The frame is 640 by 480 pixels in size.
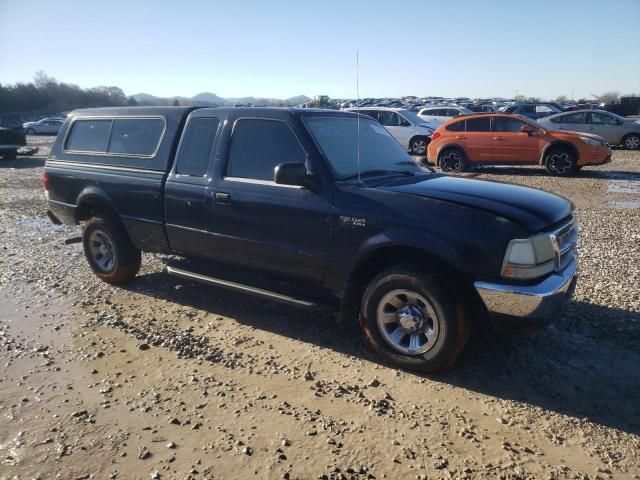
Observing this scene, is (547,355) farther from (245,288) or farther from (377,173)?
(245,288)

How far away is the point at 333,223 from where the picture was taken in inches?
157

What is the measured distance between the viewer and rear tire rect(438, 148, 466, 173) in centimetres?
1446

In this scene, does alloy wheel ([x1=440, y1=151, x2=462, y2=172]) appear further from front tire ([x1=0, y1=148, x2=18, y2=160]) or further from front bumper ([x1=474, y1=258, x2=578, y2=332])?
front tire ([x1=0, y1=148, x2=18, y2=160])

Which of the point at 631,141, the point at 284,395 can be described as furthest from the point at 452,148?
the point at 284,395

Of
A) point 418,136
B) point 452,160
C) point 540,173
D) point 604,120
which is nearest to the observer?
point 540,173

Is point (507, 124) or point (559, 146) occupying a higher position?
point (507, 124)

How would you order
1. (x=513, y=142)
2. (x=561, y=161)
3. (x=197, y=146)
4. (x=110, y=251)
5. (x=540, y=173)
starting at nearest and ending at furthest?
(x=197, y=146) → (x=110, y=251) → (x=561, y=161) → (x=513, y=142) → (x=540, y=173)

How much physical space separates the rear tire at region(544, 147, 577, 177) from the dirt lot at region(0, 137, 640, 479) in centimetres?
854

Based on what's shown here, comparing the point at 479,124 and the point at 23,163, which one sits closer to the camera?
the point at 479,124

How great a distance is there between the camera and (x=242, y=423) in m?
3.25

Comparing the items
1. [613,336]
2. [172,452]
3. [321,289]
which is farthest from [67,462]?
[613,336]

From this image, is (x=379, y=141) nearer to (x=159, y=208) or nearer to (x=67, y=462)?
(x=159, y=208)

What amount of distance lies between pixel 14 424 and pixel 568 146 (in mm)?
13523

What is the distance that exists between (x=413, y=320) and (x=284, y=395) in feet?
3.58
